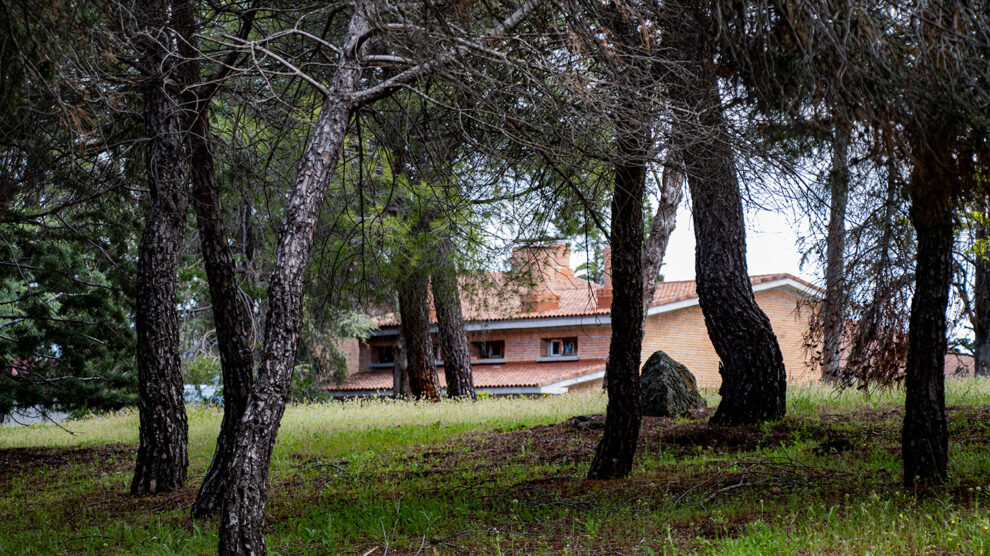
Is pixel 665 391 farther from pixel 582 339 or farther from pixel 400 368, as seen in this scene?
pixel 582 339

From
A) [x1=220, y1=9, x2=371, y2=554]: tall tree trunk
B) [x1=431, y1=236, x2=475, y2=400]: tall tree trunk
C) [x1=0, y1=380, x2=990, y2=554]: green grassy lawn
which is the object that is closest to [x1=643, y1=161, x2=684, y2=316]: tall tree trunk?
[x1=431, y1=236, x2=475, y2=400]: tall tree trunk

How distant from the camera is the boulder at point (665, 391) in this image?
39.8ft

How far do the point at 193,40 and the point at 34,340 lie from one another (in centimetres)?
734

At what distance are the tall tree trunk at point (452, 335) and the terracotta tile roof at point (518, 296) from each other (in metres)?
0.33

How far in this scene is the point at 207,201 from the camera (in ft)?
25.8

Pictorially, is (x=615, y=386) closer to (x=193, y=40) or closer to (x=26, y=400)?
(x=193, y=40)

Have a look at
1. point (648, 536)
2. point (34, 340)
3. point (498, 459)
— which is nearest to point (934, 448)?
point (648, 536)

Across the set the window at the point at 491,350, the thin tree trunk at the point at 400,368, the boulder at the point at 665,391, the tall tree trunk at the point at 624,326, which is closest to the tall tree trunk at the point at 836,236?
the tall tree trunk at the point at 624,326

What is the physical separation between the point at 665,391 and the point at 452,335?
28.3 feet

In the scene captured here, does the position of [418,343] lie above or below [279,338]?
below

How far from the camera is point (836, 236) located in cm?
788

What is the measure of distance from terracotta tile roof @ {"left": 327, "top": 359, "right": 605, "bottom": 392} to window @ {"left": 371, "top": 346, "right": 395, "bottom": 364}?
12.2 feet

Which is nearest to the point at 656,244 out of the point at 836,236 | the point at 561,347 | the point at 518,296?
the point at 518,296

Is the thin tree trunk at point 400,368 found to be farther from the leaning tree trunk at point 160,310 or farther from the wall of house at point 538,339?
the leaning tree trunk at point 160,310
